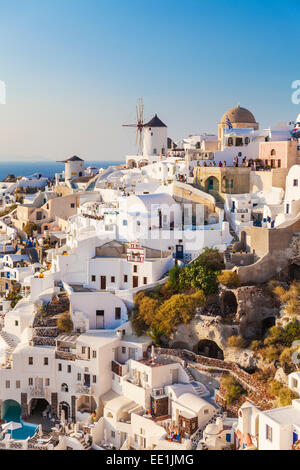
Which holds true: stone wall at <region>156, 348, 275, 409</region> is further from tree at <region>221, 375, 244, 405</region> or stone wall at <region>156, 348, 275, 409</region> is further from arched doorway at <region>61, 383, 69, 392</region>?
arched doorway at <region>61, 383, 69, 392</region>

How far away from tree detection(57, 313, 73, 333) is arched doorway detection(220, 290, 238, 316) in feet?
23.1

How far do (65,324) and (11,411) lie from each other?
14.9ft

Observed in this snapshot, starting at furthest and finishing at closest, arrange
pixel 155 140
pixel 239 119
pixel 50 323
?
pixel 155 140 → pixel 239 119 → pixel 50 323

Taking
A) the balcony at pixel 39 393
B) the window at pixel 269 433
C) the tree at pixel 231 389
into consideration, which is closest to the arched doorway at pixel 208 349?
the tree at pixel 231 389

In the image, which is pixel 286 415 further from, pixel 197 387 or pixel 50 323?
pixel 50 323

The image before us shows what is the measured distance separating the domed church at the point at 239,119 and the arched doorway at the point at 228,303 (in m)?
17.6

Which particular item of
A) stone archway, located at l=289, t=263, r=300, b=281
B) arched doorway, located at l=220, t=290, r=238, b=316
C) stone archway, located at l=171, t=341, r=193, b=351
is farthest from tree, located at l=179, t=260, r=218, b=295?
stone archway, located at l=289, t=263, r=300, b=281

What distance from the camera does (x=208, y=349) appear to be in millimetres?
24219

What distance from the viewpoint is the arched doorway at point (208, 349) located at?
2406cm

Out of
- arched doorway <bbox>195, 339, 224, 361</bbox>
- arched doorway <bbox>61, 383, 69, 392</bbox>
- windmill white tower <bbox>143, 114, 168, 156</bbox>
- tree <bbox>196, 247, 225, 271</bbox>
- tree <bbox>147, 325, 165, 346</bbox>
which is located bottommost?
arched doorway <bbox>61, 383, 69, 392</bbox>

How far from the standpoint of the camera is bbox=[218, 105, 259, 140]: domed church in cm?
3919

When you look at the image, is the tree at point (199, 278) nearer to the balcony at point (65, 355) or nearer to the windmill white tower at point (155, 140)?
the balcony at point (65, 355)

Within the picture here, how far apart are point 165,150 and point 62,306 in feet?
77.7

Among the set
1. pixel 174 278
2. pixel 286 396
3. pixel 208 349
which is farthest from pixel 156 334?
pixel 286 396
